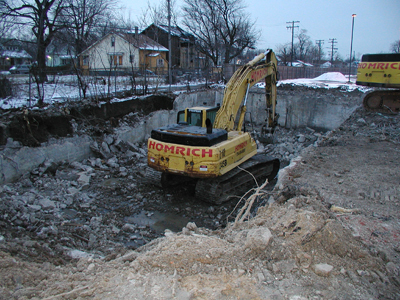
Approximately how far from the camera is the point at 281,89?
19.5m

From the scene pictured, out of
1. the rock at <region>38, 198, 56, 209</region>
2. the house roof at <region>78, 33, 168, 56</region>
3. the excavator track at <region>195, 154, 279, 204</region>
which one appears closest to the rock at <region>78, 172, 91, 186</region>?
the rock at <region>38, 198, 56, 209</region>

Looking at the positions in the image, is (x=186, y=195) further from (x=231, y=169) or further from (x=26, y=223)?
(x=26, y=223)

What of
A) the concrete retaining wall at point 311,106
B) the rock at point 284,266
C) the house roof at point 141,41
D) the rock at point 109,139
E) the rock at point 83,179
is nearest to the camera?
the rock at point 284,266

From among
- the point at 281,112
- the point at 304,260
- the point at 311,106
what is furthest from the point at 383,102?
the point at 304,260

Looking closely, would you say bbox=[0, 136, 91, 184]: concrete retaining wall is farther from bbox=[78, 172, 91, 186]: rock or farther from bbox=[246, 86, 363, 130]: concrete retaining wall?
bbox=[246, 86, 363, 130]: concrete retaining wall

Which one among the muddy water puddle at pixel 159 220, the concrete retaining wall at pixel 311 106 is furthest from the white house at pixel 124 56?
the muddy water puddle at pixel 159 220

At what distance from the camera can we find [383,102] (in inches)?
552

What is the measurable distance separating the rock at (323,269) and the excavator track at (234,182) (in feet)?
10.7

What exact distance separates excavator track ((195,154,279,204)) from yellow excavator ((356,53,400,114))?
649 cm

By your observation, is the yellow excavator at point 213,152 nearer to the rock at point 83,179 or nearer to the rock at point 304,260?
the rock at point 83,179

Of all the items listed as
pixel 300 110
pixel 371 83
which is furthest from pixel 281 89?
pixel 371 83

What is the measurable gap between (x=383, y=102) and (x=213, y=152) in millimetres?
11029

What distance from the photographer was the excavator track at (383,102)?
45.0 ft

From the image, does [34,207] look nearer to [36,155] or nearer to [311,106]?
[36,155]
